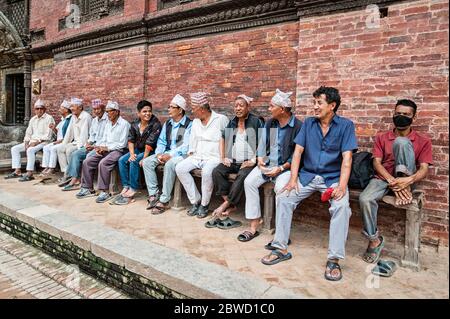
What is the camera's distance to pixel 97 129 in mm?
5719

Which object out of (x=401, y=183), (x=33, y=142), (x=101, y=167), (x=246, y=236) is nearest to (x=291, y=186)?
(x=246, y=236)

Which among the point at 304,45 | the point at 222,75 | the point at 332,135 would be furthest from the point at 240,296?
the point at 222,75

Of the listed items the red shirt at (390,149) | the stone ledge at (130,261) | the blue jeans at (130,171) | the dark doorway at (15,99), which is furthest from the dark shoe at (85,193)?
the dark doorway at (15,99)

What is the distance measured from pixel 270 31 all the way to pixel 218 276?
11.7 ft

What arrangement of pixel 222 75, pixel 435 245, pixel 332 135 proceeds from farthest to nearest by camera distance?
1. pixel 222 75
2. pixel 435 245
3. pixel 332 135

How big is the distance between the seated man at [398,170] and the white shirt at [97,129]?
450 centimetres

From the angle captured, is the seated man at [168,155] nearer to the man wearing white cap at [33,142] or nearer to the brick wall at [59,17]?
the brick wall at [59,17]

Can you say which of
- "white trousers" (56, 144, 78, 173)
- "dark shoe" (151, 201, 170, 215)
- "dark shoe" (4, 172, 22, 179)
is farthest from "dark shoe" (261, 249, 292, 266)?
"dark shoe" (4, 172, 22, 179)

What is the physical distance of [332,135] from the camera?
10.0ft

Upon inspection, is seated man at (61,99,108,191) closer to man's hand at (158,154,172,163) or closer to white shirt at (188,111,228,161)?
man's hand at (158,154,172,163)

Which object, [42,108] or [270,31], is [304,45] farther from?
[42,108]

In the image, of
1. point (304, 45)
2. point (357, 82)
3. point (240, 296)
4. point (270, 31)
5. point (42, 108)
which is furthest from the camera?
point (42, 108)

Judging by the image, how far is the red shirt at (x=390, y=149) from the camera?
116 inches

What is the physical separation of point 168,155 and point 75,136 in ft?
8.61
